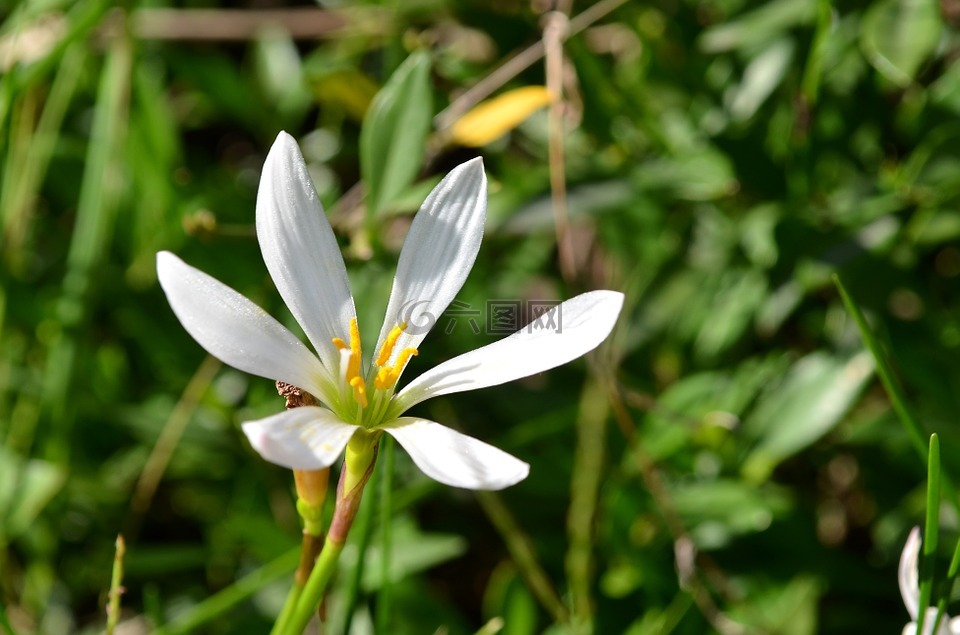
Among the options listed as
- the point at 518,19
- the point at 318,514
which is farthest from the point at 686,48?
the point at 318,514

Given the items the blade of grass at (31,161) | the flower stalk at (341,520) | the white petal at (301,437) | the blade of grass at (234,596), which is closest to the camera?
the white petal at (301,437)

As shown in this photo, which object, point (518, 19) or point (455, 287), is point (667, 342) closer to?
point (518, 19)

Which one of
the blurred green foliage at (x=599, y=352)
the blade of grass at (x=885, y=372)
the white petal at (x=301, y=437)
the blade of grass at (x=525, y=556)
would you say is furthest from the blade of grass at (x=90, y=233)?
the blade of grass at (x=885, y=372)

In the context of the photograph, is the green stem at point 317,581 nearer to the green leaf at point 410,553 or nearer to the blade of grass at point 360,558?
the blade of grass at point 360,558

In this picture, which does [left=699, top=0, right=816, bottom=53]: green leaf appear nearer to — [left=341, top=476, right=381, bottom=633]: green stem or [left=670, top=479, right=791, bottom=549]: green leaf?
[left=670, top=479, right=791, bottom=549]: green leaf

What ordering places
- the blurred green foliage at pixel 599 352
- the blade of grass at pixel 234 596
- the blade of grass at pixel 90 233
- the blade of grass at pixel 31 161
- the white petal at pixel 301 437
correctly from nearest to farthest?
the white petal at pixel 301 437, the blade of grass at pixel 234 596, the blurred green foliage at pixel 599 352, the blade of grass at pixel 90 233, the blade of grass at pixel 31 161

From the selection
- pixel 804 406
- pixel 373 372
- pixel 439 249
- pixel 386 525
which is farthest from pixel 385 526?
pixel 804 406
